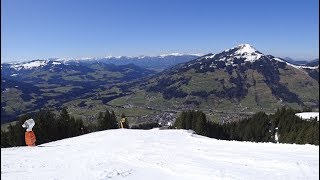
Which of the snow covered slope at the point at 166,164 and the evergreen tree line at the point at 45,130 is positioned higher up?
the snow covered slope at the point at 166,164

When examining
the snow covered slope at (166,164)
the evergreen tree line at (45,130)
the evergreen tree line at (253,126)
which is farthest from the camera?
the evergreen tree line at (253,126)

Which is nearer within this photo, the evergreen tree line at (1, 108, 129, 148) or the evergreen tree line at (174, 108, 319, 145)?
the evergreen tree line at (1, 108, 129, 148)

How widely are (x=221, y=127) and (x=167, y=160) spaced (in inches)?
4919

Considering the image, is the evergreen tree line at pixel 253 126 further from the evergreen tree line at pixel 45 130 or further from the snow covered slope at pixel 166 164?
the snow covered slope at pixel 166 164

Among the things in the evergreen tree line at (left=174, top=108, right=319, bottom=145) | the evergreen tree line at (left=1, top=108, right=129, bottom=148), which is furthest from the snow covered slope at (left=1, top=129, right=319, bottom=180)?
the evergreen tree line at (left=174, top=108, right=319, bottom=145)

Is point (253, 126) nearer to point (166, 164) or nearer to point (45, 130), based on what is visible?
point (45, 130)

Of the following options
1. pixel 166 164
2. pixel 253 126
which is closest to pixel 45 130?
pixel 166 164

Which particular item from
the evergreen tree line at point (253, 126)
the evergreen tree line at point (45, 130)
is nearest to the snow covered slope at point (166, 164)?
the evergreen tree line at point (45, 130)

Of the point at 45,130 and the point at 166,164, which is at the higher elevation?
the point at 166,164

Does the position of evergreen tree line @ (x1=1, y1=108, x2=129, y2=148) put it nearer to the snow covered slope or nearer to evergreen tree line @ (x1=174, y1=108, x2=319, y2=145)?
evergreen tree line @ (x1=174, y1=108, x2=319, y2=145)

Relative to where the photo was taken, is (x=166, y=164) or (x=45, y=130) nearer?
(x=166, y=164)

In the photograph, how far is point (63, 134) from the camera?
93312 millimetres

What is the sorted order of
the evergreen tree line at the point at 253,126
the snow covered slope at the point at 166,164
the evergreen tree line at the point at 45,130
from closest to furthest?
the snow covered slope at the point at 166,164 → the evergreen tree line at the point at 45,130 → the evergreen tree line at the point at 253,126

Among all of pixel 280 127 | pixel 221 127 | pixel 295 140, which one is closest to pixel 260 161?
pixel 295 140
